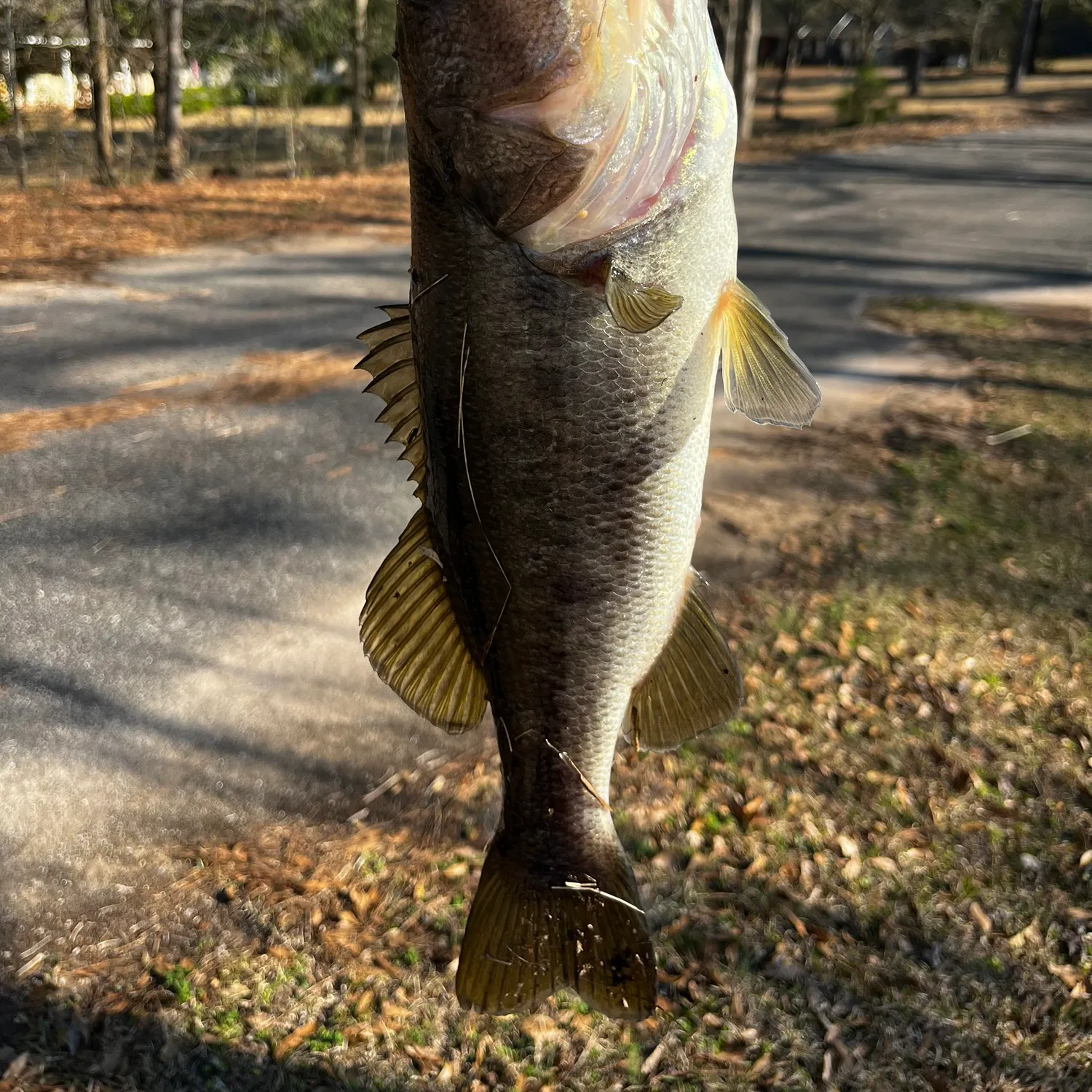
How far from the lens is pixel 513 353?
1435mm

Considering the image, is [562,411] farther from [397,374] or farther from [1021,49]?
[1021,49]

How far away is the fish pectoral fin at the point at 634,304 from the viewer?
1.41 metres

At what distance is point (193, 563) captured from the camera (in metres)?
5.18

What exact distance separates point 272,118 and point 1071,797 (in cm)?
2139

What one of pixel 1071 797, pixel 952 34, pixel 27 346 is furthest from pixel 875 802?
pixel 952 34

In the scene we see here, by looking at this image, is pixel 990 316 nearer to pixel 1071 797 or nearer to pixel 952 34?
pixel 1071 797

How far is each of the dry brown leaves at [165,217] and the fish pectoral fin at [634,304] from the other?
10063mm

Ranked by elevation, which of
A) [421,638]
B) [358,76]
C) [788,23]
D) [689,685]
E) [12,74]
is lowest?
[689,685]

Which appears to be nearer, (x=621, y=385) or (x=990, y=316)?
(x=621, y=385)

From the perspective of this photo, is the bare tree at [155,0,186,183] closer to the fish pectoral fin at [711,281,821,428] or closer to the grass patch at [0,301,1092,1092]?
the grass patch at [0,301,1092,1092]

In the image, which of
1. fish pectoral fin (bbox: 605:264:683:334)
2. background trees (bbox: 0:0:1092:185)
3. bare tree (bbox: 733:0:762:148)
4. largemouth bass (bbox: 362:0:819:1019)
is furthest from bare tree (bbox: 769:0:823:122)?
fish pectoral fin (bbox: 605:264:683:334)

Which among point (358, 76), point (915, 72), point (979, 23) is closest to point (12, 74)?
point (358, 76)

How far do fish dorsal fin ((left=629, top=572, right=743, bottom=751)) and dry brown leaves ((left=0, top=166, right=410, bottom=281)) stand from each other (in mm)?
9947

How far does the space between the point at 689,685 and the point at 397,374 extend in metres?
0.80
